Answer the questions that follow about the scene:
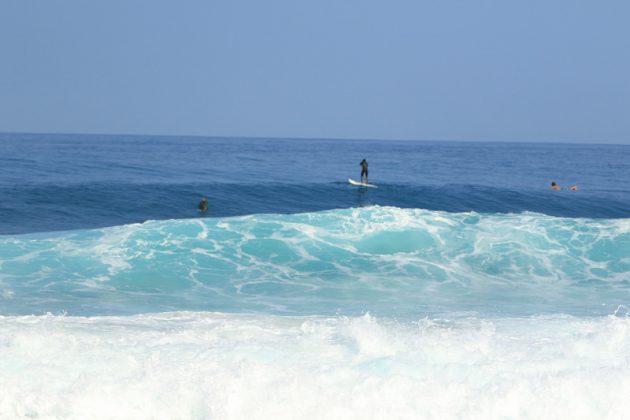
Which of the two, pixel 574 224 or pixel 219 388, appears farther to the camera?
pixel 574 224

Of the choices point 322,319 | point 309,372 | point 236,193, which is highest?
point 309,372

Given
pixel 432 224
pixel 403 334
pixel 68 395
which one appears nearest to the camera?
pixel 68 395

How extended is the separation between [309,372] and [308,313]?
187 inches

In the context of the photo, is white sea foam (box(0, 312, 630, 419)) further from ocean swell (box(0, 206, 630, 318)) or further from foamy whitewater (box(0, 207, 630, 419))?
ocean swell (box(0, 206, 630, 318))

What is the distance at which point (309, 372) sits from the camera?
907 centimetres

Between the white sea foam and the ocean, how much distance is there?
0.03 m

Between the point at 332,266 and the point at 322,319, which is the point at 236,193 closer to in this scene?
the point at 332,266

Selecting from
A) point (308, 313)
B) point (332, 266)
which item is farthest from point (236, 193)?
point (308, 313)

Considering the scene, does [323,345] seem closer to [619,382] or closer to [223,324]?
[223,324]

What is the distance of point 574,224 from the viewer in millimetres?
23844

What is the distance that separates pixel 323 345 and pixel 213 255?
10.0 metres

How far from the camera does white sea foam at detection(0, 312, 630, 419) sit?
8.31m

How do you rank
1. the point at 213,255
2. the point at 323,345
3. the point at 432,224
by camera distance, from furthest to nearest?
the point at 432,224 → the point at 213,255 → the point at 323,345

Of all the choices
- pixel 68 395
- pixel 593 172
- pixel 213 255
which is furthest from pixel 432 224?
pixel 593 172
